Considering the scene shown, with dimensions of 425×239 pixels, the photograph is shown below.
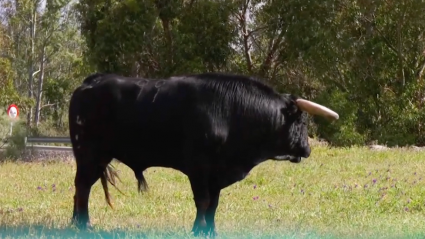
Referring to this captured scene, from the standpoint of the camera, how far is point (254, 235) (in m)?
7.26

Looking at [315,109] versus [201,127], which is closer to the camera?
[201,127]

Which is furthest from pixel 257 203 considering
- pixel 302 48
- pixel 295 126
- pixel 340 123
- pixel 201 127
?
pixel 302 48

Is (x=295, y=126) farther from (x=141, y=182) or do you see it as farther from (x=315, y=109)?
(x=141, y=182)

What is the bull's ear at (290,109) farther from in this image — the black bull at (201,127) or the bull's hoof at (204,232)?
the bull's hoof at (204,232)

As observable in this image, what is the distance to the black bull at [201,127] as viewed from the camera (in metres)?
7.23

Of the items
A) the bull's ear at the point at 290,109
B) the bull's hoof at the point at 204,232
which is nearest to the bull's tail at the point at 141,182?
the bull's hoof at the point at 204,232

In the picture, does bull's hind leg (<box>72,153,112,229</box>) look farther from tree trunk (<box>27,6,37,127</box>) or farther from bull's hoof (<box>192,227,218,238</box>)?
tree trunk (<box>27,6,37,127</box>)

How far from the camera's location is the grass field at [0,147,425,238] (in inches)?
300

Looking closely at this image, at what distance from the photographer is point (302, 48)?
88.3 feet

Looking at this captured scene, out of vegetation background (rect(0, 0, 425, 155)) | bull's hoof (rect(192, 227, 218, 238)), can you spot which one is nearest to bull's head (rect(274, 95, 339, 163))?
bull's hoof (rect(192, 227, 218, 238))

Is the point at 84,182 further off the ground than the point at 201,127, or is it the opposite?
the point at 201,127

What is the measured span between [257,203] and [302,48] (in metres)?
17.4

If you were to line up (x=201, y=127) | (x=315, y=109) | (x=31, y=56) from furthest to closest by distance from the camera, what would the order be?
(x=31, y=56), (x=315, y=109), (x=201, y=127)

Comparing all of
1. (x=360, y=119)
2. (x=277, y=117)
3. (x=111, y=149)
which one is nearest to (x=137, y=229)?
(x=111, y=149)
